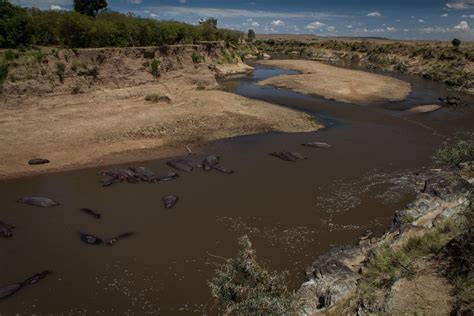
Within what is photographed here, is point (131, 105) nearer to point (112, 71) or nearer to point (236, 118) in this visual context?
point (112, 71)

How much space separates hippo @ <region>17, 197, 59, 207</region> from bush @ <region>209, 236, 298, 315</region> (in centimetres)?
1286

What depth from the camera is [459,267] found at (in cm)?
1154

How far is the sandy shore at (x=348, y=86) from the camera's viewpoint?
158ft

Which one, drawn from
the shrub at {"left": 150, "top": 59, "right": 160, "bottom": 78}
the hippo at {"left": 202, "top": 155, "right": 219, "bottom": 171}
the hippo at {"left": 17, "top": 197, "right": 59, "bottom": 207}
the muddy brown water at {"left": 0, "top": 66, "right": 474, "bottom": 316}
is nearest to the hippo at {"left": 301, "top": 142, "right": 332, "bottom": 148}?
the muddy brown water at {"left": 0, "top": 66, "right": 474, "bottom": 316}

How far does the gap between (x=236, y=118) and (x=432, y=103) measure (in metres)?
25.2

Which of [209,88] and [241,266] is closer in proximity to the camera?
[241,266]

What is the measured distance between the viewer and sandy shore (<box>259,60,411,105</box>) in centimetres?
4812

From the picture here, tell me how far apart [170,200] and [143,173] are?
367 cm

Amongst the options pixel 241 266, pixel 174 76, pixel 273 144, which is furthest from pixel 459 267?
pixel 174 76

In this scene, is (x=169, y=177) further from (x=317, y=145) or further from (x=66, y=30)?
(x=66, y=30)

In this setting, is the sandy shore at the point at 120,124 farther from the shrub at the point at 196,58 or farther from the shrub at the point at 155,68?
the shrub at the point at 196,58

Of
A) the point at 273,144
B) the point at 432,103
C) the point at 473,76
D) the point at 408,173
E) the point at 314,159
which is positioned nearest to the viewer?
the point at 408,173

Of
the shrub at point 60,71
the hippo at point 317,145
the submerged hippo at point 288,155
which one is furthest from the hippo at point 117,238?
the shrub at point 60,71

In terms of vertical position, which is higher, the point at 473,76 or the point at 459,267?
the point at 473,76
